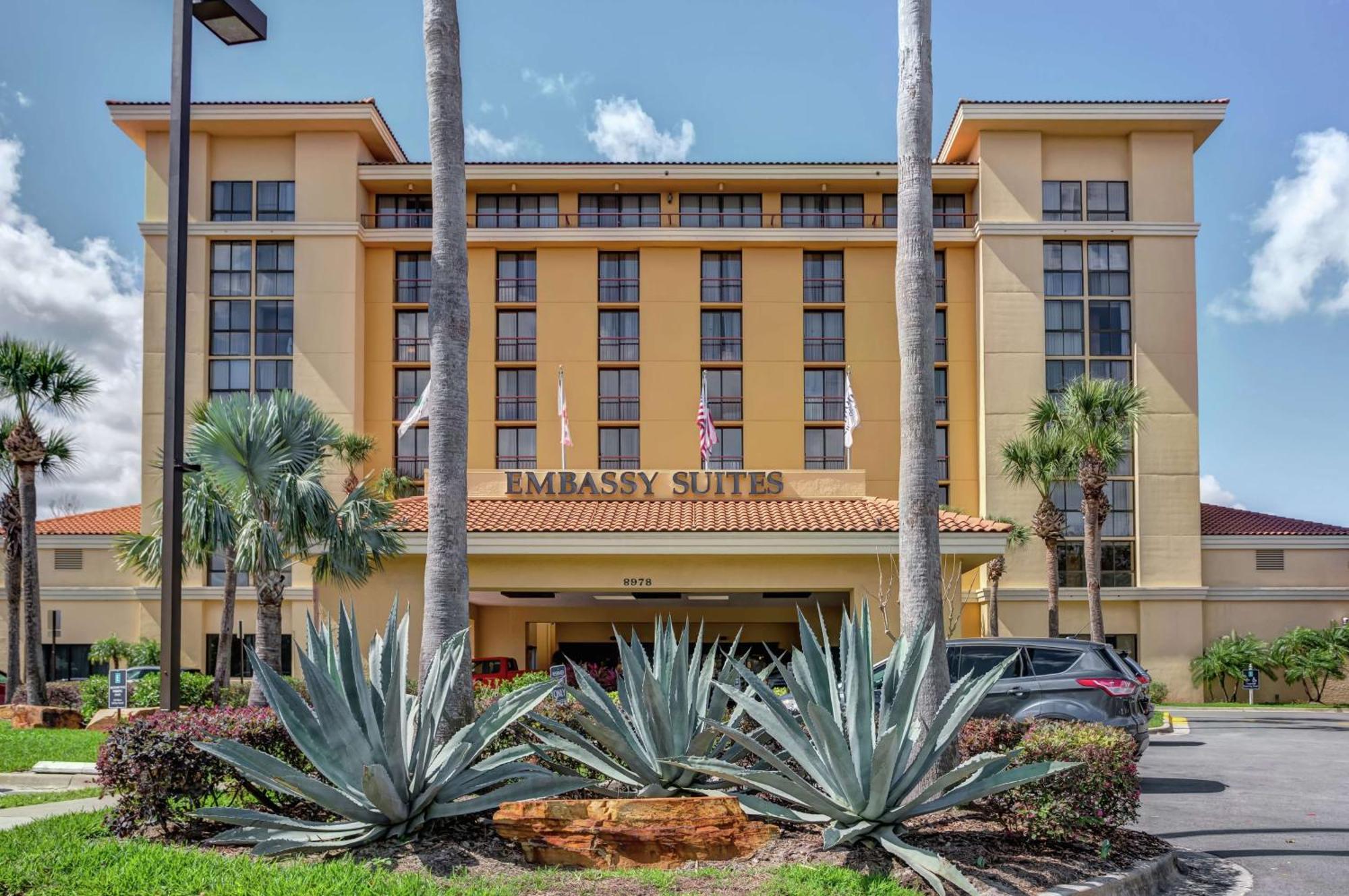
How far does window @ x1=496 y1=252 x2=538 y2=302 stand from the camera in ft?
162

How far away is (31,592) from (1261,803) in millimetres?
26746

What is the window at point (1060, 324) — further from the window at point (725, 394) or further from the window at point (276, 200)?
the window at point (276, 200)

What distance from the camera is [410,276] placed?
49281mm

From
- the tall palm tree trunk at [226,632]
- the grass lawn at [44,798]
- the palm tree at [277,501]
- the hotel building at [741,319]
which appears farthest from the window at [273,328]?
the grass lawn at [44,798]

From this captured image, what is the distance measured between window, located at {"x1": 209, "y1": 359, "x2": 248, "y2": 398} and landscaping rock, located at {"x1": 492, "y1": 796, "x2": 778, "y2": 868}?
42104 millimetres

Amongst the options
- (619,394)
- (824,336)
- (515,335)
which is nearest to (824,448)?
(824,336)

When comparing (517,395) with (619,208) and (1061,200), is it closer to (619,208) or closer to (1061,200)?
(619,208)

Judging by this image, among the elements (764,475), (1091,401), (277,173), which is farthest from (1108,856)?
(277,173)

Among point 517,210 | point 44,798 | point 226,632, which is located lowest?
point 44,798

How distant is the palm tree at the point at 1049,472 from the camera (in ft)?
114

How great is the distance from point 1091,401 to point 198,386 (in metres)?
33.2

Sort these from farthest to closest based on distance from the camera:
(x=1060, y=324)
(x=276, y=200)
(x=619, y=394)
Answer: (x=619, y=394)
(x=276, y=200)
(x=1060, y=324)

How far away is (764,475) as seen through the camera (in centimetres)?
3012

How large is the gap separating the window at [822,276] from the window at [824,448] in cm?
533
